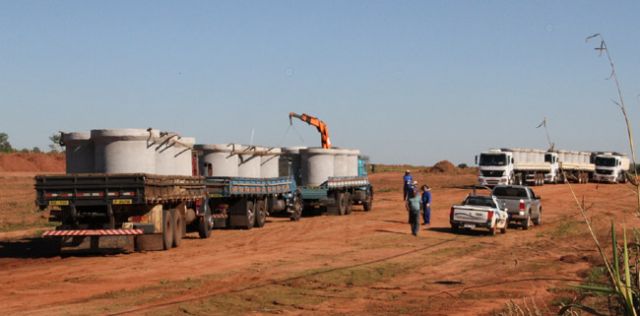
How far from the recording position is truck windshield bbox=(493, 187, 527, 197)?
99.3ft

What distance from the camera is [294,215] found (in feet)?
110

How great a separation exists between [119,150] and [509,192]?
15998 mm

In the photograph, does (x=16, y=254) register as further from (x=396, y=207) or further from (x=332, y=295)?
(x=396, y=207)

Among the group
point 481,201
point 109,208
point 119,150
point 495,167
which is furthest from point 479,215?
point 495,167

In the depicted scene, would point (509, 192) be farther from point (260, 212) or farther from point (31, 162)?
point (31, 162)

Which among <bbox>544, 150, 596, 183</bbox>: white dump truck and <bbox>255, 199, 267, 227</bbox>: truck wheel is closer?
<bbox>255, 199, 267, 227</bbox>: truck wheel

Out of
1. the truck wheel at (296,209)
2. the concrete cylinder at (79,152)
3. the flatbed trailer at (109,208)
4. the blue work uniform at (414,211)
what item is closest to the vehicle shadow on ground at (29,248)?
the flatbed trailer at (109,208)

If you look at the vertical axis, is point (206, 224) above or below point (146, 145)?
below

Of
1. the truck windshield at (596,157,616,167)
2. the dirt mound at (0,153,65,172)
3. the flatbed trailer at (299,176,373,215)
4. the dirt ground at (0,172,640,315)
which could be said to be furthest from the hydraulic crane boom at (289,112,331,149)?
the dirt mound at (0,153,65,172)

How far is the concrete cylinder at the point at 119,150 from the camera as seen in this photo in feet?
68.3

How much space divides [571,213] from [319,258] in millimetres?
23528

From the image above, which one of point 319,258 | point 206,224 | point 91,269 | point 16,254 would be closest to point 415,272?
point 319,258

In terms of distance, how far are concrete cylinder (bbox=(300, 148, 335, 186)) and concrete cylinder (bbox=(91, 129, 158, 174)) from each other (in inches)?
620

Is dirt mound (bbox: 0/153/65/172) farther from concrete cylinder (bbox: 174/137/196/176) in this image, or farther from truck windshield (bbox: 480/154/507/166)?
concrete cylinder (bbox: 174/137/196/176)
